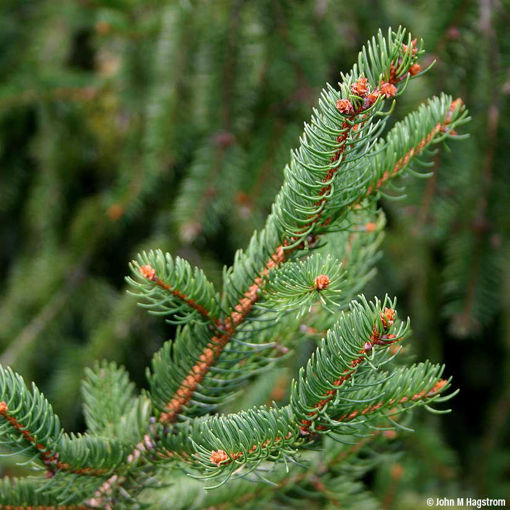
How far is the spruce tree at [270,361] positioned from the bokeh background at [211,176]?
32cm

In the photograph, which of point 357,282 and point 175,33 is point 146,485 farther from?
point 175,33

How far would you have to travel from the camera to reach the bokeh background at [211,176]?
1.09 m

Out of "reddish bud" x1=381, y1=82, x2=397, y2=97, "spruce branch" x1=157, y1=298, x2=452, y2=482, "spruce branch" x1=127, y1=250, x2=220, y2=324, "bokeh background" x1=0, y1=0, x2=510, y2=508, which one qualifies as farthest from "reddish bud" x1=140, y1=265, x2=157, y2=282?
"bokeh background" x1=0, y1=0, x2=510, y2=508

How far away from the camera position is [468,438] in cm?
176

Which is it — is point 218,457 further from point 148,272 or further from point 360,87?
point 360,87

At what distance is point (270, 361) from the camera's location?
1.88 ft

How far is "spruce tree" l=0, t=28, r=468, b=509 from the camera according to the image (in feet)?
1.48

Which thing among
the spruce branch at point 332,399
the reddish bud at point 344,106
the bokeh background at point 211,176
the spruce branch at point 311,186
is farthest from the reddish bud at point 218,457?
the bokeh background at point 211,176

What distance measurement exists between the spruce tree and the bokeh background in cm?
32

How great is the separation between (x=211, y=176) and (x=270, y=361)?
0.65 m

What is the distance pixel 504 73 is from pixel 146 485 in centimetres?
88

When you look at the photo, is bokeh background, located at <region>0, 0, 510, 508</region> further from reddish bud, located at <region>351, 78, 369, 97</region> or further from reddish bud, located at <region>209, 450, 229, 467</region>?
reddish bud, located at <region>351, 78, 369, 97</region>

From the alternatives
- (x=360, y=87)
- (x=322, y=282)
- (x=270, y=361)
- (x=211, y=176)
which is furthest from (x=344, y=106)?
(x=211, y=176)

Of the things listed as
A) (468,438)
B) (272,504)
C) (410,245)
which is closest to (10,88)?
(410,245)
